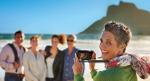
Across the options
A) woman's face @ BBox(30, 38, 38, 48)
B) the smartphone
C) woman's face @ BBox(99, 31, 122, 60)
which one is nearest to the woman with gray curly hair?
woman's face @ BBox(99, 31, 122, 60)

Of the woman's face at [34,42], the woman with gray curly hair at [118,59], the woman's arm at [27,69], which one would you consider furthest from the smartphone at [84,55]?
the woman's arm at [27,69]

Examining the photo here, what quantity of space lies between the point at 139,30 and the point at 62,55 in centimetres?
12486

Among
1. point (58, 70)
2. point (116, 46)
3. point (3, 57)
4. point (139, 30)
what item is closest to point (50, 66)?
point (58, 70)

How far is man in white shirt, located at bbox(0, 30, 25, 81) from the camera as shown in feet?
31.7

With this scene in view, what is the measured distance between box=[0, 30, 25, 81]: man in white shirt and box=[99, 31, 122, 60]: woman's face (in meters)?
6.65

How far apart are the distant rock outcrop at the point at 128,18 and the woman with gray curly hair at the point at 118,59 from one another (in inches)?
4983

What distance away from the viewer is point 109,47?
3.08m

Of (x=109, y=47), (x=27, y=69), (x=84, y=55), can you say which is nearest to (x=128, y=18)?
(x=27, y=69)

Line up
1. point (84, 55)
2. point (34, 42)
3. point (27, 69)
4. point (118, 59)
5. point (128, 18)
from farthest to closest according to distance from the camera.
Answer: point (128, 18), point (27, 69), point (34, 42), point (84, 55), point (118, 59)

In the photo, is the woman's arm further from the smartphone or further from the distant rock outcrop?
the distant rock outcrop

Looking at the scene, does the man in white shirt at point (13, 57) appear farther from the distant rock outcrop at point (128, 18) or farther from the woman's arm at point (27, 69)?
the distant rock outcrop at point (128, 18)

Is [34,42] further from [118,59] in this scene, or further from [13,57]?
[118,59]

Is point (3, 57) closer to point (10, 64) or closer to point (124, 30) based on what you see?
point (10, 64)

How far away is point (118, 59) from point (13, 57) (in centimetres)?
686
